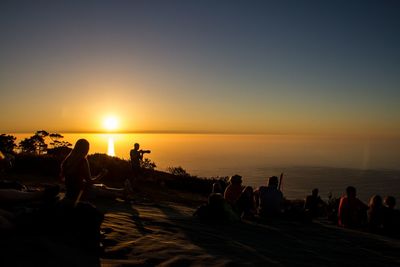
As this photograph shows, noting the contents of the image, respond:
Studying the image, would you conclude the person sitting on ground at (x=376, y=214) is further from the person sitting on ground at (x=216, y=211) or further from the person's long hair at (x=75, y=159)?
the person's long hair at (x=75, y=159)

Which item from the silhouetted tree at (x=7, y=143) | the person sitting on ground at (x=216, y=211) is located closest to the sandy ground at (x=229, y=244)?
the person sitting on ground at (x=216, y=211)

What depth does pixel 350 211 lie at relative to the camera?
11898 millimetres

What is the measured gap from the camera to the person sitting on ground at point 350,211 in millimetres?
11836

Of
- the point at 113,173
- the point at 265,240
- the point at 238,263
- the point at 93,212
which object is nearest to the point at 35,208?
the point at 93,212

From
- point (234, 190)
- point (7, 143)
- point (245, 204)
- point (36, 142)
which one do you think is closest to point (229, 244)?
point (245, 204)

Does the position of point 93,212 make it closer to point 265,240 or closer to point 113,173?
point 265,240

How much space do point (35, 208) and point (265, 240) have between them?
4385 mm

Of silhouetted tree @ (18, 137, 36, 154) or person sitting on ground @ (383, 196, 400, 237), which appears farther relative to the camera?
silhouetted tree @ (18, 137, 36, 154)

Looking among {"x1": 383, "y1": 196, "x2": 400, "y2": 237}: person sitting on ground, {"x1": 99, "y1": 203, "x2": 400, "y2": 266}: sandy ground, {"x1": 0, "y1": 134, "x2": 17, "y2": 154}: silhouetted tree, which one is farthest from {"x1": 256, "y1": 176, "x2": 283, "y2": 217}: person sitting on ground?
{"x1": 0, "y1": 134, "x2": 17, "y2": 154}: silhouetted tree

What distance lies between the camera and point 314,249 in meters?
7.48

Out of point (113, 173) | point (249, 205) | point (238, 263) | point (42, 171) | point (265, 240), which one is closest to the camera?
point (238, 263)

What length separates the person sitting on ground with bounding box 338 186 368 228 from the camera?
11836 mm

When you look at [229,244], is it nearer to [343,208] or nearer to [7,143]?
[343,208]

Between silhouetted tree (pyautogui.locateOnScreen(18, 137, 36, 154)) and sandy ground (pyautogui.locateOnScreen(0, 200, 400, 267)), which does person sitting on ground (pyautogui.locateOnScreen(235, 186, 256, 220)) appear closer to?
sandy ground (pyautogui.locateOnScreen(0, 200, 400, 267))
